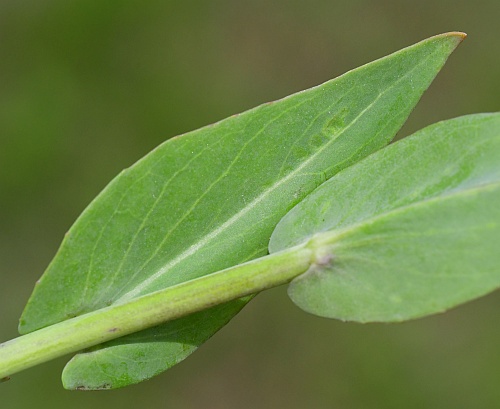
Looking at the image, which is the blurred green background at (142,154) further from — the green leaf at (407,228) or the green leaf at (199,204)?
the green leaf at (407,228)

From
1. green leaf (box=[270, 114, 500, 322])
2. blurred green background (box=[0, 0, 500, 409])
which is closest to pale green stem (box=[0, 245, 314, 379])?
green leaf (box=[270, 114, 500, 322])

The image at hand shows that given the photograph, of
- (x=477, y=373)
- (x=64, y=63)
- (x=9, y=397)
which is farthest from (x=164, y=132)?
(x=477, y=373)

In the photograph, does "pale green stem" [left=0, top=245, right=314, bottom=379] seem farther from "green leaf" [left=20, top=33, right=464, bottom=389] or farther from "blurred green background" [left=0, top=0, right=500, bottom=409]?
"blurred green background" [left=0, top=0, right=500, bottom=409]

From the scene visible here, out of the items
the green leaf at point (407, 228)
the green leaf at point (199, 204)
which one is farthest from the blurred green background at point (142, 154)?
the green leaf at point (407, 228)

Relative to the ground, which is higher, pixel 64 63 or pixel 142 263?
pixel 64 63

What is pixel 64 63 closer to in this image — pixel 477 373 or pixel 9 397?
pixel 9 397
